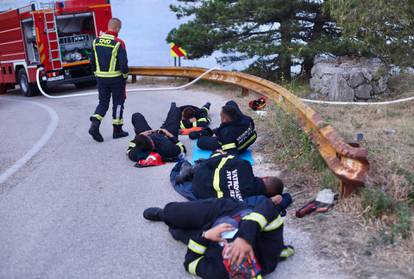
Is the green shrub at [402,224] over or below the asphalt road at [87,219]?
over

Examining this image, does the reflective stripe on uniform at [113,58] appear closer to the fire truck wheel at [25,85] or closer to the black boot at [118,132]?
the black boot at [118,132]

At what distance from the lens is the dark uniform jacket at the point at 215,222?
3354 millimetres

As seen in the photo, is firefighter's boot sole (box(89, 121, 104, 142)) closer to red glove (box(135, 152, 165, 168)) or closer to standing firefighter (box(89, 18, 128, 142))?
standing firefighter (box(89, 18, 128, 142))

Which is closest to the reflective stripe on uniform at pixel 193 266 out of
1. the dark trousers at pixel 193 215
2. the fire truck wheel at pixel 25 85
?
the dark trousers at pixel 193 215

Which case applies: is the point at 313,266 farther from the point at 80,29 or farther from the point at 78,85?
the point at 78,85

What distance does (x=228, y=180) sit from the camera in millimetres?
4414

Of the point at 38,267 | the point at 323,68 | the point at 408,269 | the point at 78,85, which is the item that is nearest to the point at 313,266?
the point at 408,269

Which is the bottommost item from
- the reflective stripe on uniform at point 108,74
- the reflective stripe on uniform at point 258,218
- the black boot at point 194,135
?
the black boot at point 194,135

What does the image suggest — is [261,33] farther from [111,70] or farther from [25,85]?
[25,85]

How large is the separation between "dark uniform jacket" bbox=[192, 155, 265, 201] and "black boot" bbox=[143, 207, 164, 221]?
43cm

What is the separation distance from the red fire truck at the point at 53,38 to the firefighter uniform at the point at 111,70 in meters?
6.65

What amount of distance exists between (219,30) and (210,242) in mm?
10431

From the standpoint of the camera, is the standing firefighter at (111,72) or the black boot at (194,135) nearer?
the black boot at (194,135)

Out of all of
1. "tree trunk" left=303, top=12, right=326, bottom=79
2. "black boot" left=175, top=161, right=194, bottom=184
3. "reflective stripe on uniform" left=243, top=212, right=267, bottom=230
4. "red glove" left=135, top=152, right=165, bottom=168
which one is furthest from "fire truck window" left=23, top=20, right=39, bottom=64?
"reflective stripe on uniform" left=243, top=212, right=267, bottom=230
